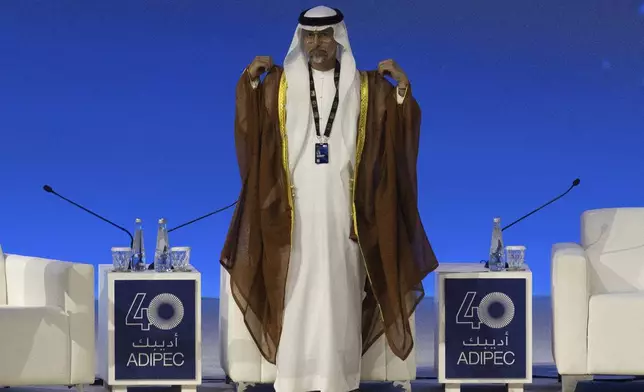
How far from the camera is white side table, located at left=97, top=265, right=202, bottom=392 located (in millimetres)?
6727

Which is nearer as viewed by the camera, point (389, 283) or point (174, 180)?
point (389, 283)

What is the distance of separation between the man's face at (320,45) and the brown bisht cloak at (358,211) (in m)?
0.20

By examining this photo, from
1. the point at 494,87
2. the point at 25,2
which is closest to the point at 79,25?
the point at 25,2

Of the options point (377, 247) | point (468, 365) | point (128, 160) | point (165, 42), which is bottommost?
point (468, 365)

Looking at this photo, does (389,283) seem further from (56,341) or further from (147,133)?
(147,133)

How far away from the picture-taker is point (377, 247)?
21.6ft

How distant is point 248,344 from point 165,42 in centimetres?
340

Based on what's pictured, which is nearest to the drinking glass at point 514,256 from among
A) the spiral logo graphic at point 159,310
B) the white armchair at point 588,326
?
the white armchair at point 588,326

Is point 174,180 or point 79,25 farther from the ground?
point 79,25

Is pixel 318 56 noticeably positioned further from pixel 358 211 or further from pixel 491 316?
pixel 491 316

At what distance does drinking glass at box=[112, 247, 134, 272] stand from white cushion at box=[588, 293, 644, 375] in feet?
6.80

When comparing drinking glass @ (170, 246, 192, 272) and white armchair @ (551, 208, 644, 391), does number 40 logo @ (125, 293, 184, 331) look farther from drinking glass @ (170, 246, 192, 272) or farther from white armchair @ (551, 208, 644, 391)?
white armchair @ (551, 208, 644, 391)

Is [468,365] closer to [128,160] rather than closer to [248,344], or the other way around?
[248,344]

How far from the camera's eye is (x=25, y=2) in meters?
9.59
